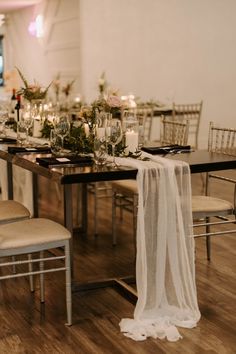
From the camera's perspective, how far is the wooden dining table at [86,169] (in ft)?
9.07

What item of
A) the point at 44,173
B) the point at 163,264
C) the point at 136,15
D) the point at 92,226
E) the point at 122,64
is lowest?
the point at 92,226

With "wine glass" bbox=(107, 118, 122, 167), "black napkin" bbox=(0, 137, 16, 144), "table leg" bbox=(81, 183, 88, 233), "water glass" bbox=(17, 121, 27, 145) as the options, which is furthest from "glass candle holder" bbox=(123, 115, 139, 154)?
"table leg" bbox=(81, 183, 88, 233)

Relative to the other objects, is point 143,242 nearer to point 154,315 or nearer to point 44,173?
point 154,315

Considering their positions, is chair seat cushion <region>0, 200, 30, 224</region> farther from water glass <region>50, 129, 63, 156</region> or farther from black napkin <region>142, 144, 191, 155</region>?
black napkin <region>142, 144, 191, 155</region>

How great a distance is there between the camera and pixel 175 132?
14.3 ft

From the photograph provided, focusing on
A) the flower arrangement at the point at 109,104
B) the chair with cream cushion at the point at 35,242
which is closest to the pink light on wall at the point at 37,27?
the flower arrangement at the point at 109,104

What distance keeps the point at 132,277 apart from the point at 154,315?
548 millimetres

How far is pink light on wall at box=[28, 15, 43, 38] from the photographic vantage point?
35.3 ft

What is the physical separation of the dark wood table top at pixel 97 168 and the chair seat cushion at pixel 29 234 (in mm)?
275

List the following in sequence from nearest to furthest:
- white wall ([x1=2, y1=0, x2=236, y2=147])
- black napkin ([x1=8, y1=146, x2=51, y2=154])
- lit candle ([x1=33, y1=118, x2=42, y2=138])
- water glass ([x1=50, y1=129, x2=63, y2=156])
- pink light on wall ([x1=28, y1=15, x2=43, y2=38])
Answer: water glass ([x1=50, y1=129, x2=63, y2=156])
black napkin ([x1=8, y1=146, x2=51, y2=154])
lit candle ([x1=33, y1=118, x2=42, y2=138])
white wall ([x1=2, y1=0, x2=236, y2=147])
pink light on wall ([x1=28, y1=15, x2=43, y2=38])

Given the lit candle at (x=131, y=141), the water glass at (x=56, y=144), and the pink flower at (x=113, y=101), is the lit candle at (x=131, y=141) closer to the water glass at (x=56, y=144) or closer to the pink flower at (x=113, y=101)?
the pink flower at (x=113, y=101)

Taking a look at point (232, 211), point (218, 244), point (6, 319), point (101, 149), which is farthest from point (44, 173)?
point (218, 244)

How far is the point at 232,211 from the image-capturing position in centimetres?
350

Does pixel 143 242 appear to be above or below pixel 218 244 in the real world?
above
